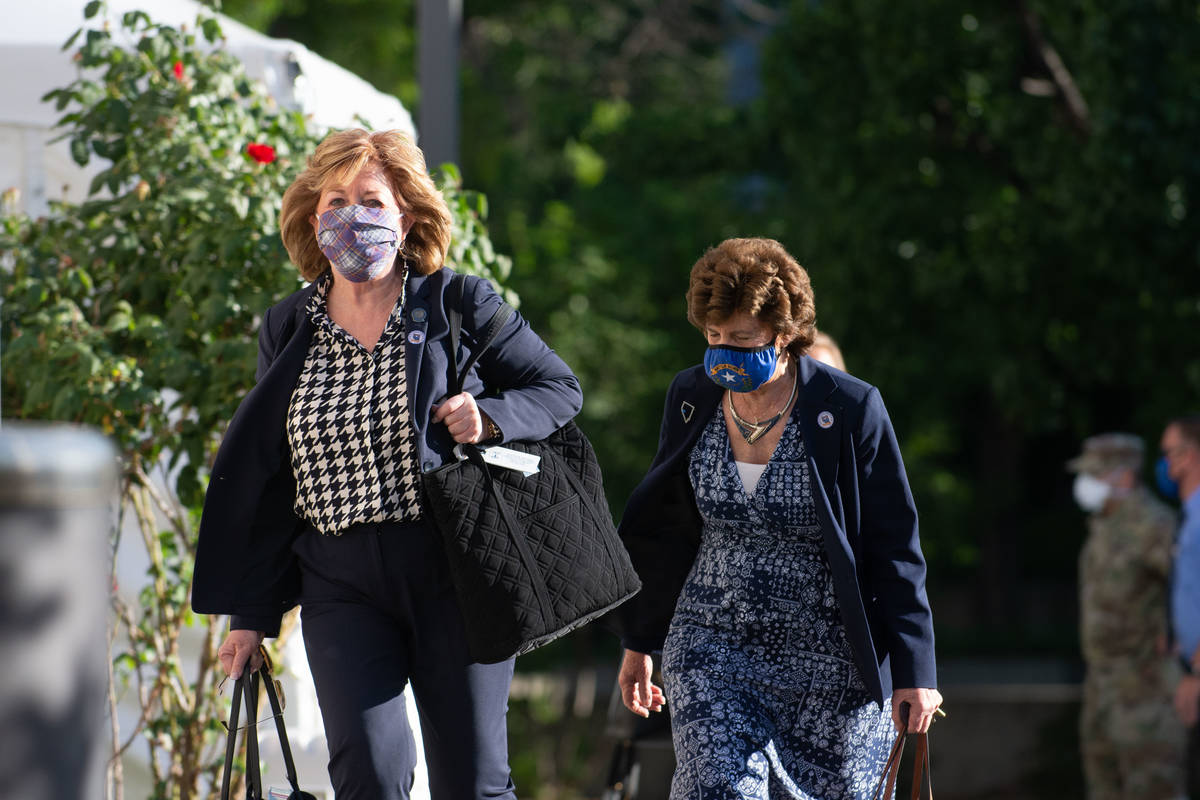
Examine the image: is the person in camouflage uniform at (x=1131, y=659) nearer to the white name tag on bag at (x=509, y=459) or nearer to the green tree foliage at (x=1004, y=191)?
the green tree foliage at (x=1004, y=191)

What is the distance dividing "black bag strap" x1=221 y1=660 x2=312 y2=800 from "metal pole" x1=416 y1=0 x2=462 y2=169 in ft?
10.2

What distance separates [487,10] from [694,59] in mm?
2129

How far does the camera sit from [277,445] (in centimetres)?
349

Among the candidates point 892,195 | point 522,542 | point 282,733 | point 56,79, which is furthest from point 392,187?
point 892,195

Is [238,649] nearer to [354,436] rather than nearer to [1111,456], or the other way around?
[354,436]

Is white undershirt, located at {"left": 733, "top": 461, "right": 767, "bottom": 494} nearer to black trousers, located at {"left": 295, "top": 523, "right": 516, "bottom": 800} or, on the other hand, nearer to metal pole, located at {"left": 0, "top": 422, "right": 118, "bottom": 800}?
black trousers, located at {"left": 295, "top": 523, "right": 516, "bottom": 800}

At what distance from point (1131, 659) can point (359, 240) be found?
592cm

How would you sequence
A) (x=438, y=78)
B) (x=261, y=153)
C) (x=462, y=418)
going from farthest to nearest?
(x=438, y=78) → (x=261, y=153) → (x=462, y=418)

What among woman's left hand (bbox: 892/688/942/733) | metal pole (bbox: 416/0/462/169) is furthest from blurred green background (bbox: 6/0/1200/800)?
woman's left hand (bbox: 892/688/942/733)

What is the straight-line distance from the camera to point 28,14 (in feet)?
17.8

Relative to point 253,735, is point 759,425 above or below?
above

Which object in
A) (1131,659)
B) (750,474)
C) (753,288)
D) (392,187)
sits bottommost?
(1131,659)

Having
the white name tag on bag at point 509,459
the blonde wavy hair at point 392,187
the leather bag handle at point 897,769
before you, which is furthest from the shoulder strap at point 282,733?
A: the leather bag handle at point 897,769

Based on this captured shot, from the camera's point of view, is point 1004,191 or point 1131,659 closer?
point 1131,659
